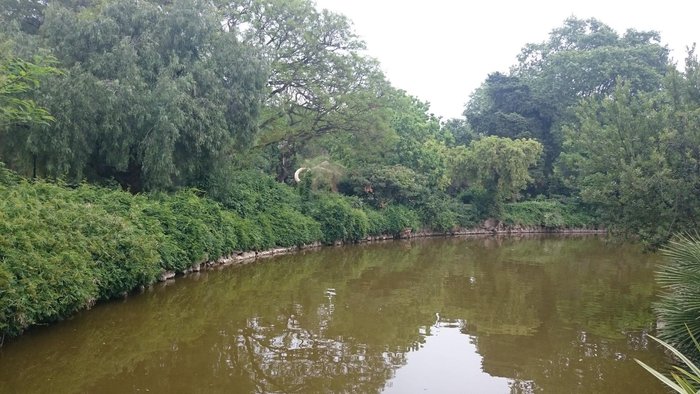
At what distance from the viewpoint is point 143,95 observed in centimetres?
1436

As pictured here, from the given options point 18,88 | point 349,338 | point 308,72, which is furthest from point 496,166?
point 18,88

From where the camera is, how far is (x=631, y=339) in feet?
28.9

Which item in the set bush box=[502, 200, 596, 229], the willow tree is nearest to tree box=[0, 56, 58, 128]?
the willow tree

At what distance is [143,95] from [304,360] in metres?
10.2

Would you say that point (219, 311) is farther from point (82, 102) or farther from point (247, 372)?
point (82, 102)

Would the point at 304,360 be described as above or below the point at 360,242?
below

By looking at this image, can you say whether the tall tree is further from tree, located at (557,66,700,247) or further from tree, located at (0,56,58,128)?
tree, located at (0,56,58,128)

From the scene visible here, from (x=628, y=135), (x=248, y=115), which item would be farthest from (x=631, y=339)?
(x=248, y=115)

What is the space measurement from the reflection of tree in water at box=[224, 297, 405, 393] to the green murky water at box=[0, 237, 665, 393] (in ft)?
0.08

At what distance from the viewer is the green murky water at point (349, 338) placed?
6410 mm

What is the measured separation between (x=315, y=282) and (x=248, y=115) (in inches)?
249

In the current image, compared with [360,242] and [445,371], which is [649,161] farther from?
[360,242]

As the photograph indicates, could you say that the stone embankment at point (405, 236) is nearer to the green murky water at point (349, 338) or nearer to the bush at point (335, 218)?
the bush at point (335, 218)

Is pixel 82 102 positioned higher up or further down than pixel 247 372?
higher up
